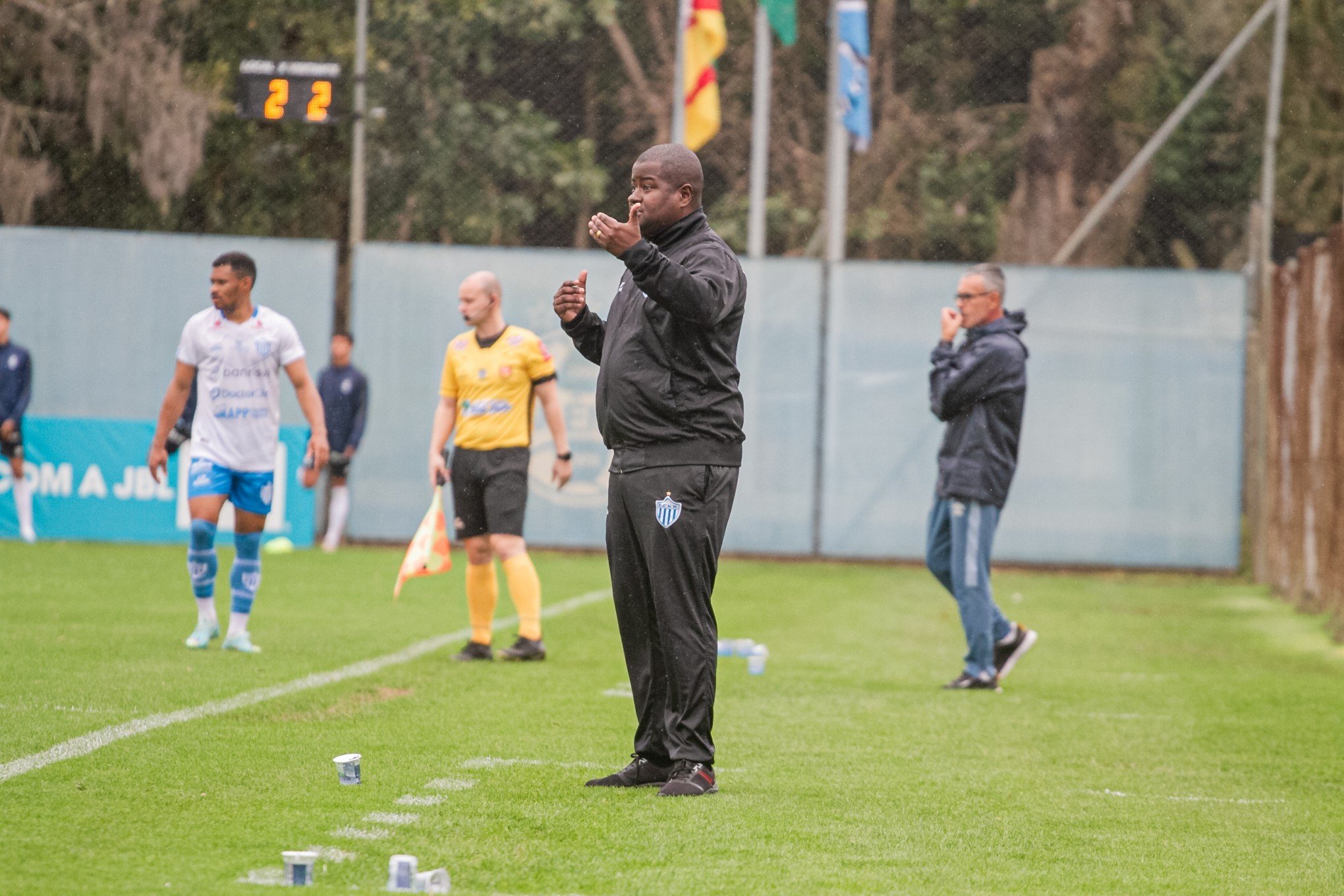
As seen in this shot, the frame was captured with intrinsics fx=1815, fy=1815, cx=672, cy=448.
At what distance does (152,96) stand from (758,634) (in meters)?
11.6

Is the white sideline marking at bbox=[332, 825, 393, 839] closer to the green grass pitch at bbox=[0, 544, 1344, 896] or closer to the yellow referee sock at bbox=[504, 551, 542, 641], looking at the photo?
the green grass pitch at bbox=[0, 544, 1344, 896]

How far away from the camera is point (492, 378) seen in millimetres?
9016

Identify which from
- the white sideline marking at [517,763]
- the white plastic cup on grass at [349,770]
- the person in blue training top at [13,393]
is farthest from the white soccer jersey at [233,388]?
the person in blue training top at [13,393]

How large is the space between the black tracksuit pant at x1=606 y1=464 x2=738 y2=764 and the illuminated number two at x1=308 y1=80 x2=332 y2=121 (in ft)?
36.9

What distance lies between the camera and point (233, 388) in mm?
8766

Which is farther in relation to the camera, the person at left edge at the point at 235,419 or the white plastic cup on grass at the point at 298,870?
the person at left edge at the point at 235,419

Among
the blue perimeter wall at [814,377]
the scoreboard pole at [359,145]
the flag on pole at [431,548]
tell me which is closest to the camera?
the flag on pole at [431,548]

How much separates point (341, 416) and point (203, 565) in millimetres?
7251

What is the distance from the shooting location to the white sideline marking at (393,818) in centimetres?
489

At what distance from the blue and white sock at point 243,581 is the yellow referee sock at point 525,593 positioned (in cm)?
124

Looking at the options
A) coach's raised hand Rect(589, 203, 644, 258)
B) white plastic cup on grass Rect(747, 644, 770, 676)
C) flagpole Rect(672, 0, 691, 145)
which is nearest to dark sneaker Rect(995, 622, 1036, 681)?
white plastic cup on grass Rect(747, 644, 770, 676)

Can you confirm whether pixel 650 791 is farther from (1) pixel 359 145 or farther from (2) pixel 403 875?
(1) pixel 359 145

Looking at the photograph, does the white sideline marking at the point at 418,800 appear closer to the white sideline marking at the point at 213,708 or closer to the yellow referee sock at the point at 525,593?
the white sideline marking at the point at 213,708

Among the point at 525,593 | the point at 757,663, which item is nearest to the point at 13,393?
the point at 525,593
